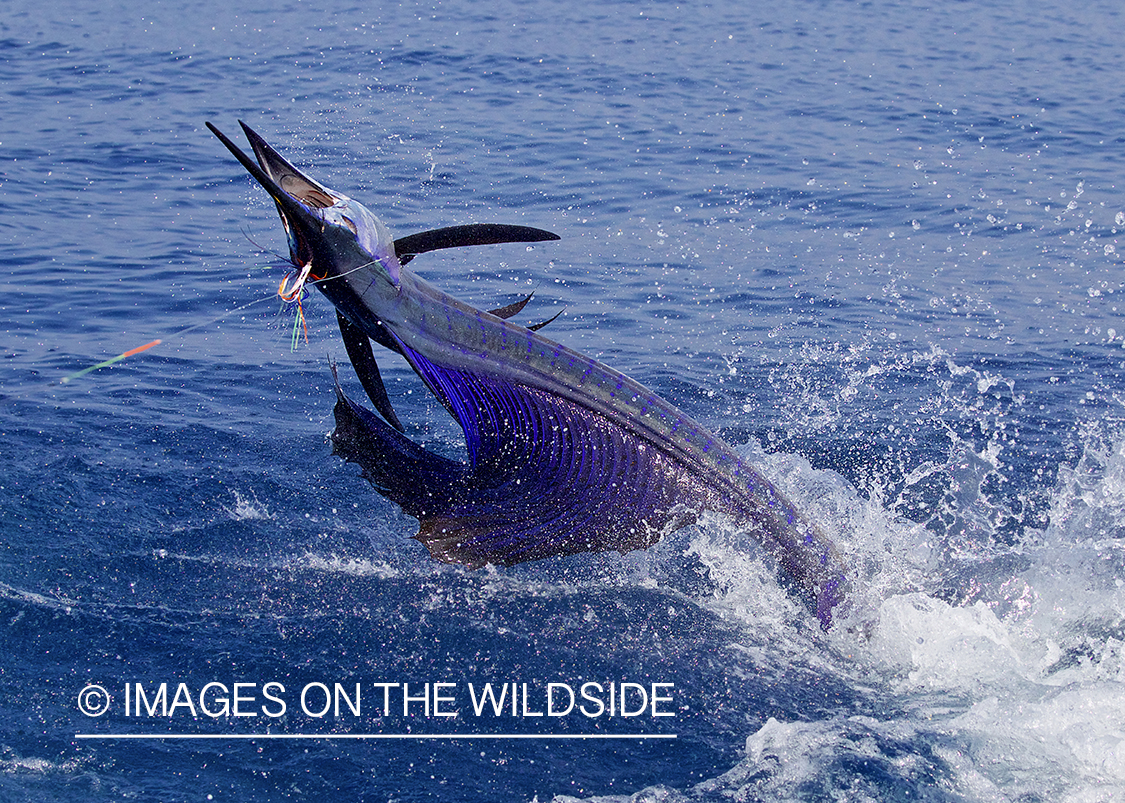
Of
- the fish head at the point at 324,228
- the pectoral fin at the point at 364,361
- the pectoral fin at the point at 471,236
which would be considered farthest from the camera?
the pectoral fin at the point at 364,361

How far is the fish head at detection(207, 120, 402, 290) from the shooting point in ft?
16.7

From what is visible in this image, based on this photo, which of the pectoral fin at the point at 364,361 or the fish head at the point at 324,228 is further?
the pectoral fin at the point at 364,361

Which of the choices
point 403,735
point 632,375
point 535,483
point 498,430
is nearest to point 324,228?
point 498,430

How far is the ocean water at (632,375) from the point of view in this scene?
5633mm

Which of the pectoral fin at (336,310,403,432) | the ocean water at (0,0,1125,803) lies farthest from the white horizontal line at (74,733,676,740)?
the pectoral fin at (336,310,403,432)

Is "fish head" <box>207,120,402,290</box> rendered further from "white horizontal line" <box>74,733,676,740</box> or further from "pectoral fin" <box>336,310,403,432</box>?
"white horizontal line" <box>74,733,676,740</box>

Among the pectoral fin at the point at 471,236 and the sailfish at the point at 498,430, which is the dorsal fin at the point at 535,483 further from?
the pectoral fin at the point at 471,236

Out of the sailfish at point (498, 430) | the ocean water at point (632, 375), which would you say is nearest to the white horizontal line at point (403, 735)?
the ocean water at point (632, 375)

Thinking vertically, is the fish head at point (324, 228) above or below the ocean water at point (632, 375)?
above

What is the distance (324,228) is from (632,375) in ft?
15.7

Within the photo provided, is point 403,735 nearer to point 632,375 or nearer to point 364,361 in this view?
point 364,361

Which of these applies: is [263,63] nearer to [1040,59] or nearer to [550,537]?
[1040,59]

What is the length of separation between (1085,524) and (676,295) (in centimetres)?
507

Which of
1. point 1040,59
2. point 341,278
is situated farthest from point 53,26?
point 341,278
